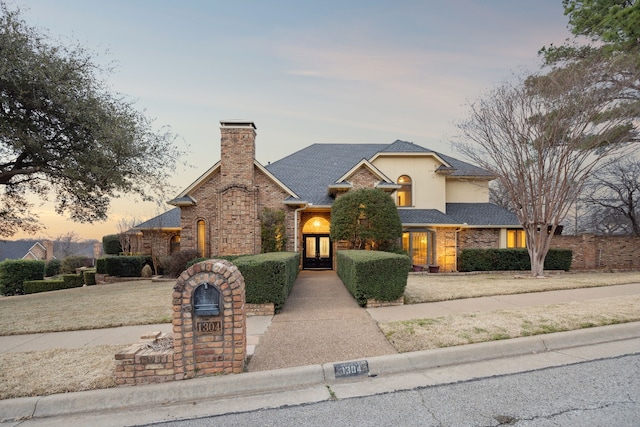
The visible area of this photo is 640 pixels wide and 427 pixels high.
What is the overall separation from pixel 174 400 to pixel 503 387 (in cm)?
406

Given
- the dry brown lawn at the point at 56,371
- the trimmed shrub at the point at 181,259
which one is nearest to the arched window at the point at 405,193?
the trimmed shrub at the point at 181,259

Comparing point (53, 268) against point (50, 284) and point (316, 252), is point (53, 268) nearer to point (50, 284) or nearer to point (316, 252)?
point (50, 284)

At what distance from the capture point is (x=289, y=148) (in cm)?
5022

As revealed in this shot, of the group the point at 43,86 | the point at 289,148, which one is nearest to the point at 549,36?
the point at 43,86

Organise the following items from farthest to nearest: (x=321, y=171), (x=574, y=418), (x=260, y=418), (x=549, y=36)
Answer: (x=321, y=171) < (x=549, y=36) < (x=260, y=418) < (x=574, y=418)

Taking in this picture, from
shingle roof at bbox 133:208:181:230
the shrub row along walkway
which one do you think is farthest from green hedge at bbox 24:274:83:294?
the shrub row along walkway

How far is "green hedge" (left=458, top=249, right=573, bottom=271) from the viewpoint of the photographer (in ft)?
55.6

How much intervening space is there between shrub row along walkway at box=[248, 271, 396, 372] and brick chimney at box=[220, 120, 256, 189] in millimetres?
7548

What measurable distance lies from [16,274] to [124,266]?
16.9 ft

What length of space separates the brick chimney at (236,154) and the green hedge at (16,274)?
40.5 feet

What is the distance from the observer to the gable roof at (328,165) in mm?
17953

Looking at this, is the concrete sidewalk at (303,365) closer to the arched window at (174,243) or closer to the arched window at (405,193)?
A: the arched window at (405,193)

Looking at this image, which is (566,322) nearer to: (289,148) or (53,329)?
(53,329)

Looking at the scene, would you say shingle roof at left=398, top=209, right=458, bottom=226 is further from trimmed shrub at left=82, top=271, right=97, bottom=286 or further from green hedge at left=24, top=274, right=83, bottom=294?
green hedge at left=24, top=274, right=83, bottom=294
